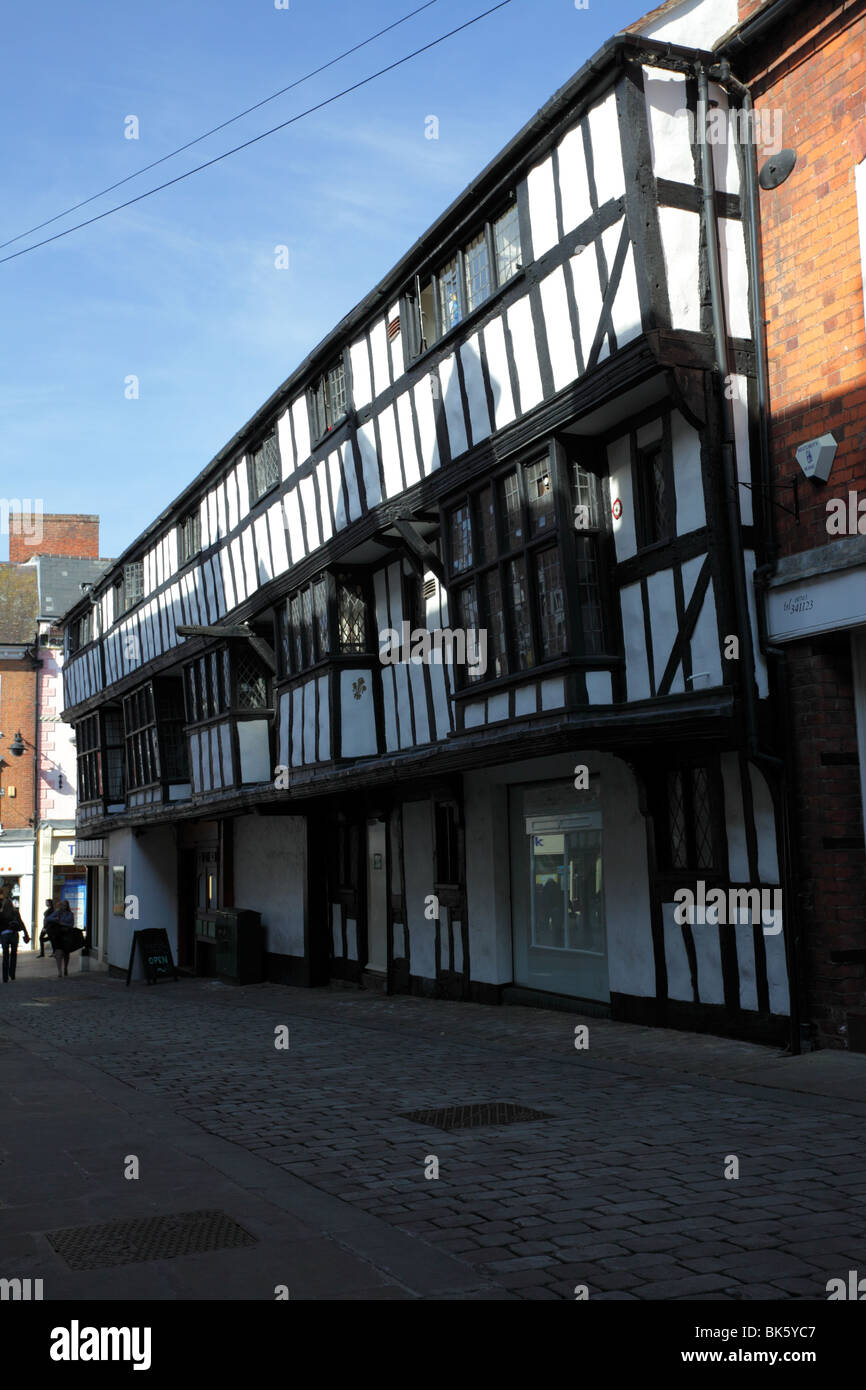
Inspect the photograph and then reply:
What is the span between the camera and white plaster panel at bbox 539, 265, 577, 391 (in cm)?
1097

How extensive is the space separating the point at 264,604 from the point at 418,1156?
12722 millimetres

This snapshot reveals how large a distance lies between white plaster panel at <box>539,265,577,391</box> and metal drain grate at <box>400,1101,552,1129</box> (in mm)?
6168

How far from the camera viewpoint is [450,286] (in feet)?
44.0

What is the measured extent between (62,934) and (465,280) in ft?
56.9

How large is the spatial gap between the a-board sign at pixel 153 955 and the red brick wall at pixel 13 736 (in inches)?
662

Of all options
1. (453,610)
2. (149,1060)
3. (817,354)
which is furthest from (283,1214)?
(453,610)

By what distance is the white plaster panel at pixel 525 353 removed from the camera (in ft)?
37.7

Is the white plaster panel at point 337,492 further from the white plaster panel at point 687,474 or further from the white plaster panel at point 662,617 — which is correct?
the white plaster panel at point 687,474

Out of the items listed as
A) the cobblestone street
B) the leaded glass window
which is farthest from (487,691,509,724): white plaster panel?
the leaded glass window

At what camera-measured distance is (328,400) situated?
1669cm

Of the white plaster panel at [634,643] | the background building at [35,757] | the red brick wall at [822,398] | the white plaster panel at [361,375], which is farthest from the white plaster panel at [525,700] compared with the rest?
the background building at [35,757]

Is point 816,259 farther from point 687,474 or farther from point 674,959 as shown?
point 674,959

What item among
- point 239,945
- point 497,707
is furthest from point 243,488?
point 497,707
